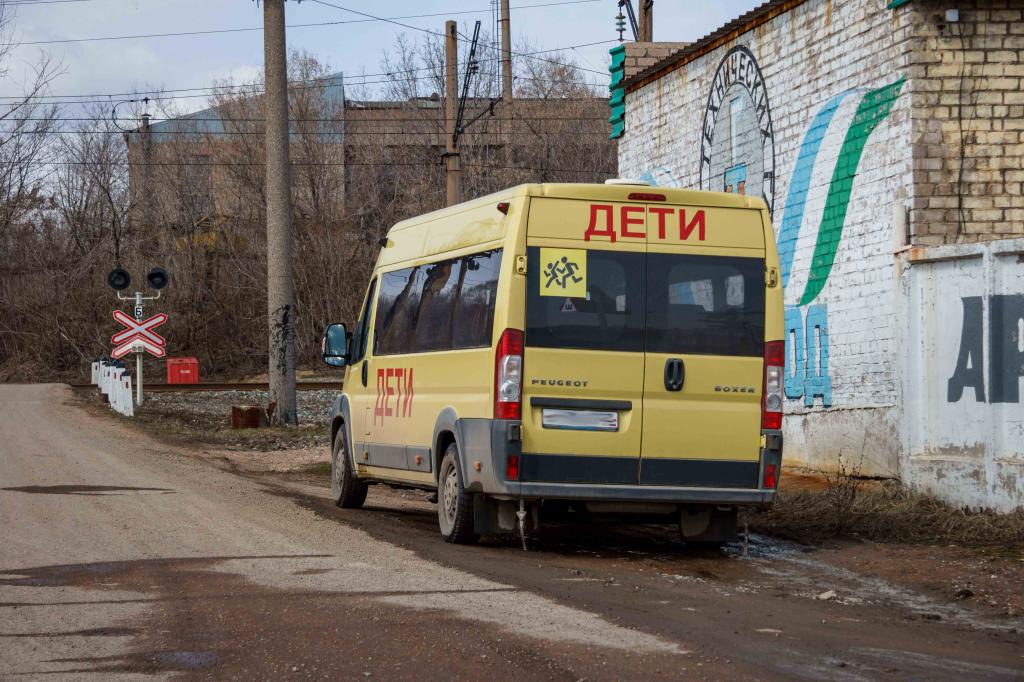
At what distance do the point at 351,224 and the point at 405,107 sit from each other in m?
9.29

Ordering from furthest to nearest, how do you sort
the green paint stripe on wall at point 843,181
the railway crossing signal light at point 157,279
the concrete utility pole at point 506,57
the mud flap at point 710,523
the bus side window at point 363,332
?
the concrete utility pole at point 506,57
the railway crossing signal light at point 157,279
the green paint stripe on wall at point 843,181
the bus side window at point 363,332
the mud flap at point 710,523

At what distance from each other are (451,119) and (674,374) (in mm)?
23119

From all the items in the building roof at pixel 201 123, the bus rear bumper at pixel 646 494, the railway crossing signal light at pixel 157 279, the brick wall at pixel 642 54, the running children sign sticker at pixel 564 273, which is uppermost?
the building roof at pixel 201 123

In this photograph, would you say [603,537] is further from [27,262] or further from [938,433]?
[27,262]

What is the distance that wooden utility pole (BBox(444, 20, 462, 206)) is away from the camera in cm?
2950

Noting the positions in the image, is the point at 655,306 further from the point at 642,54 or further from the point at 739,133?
the point at 642,54

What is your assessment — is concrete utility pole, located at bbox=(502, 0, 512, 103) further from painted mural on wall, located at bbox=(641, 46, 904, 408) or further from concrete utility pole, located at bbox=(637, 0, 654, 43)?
painted mural on wall, located at bbox=(641, 46, 904, 408)

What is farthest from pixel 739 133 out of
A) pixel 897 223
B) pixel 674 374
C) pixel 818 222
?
pixel 674 374

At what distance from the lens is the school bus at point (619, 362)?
988 cm

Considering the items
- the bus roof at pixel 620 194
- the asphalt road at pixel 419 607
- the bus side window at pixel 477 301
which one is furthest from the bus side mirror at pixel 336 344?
the bus roof at pixel 620 194

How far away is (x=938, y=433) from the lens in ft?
41.0

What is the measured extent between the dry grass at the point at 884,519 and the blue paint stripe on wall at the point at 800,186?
12.9 ft

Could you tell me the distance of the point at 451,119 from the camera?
32.4 metres

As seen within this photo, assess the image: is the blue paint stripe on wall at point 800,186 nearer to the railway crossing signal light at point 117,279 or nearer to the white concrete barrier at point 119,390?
the white concrete barrier at point 119,390
